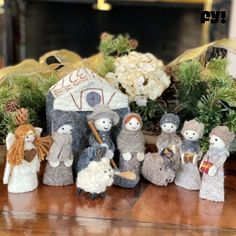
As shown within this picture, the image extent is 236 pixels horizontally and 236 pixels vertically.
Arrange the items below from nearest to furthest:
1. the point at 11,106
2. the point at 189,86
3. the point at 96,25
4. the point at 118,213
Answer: the point at 118,213
the point at 11,106
the point at 189,86
the point at 96,25

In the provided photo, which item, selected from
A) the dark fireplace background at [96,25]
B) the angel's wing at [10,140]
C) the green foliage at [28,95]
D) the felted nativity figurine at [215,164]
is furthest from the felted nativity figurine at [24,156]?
the dark fireplace background at [96,25]

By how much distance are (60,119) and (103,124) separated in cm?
7

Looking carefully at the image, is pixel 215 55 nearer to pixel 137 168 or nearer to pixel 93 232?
pixel 137 168

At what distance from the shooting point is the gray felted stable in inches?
28.7

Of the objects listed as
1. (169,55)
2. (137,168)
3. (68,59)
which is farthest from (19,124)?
(169,55)

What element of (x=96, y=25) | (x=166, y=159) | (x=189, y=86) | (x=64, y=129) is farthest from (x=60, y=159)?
(x=96, y=25)

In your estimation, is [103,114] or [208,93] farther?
[208,93]

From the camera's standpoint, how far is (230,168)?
0.84m

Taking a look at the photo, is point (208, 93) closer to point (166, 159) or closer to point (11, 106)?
point (166, 159)

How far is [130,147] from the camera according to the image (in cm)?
73

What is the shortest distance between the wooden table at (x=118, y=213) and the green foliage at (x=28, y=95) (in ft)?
0.48

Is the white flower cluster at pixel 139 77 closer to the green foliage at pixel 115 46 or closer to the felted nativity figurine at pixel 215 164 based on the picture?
the green foliage at pixel 115 46

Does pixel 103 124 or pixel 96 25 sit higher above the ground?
pixel 96 25

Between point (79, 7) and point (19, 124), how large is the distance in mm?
1567
